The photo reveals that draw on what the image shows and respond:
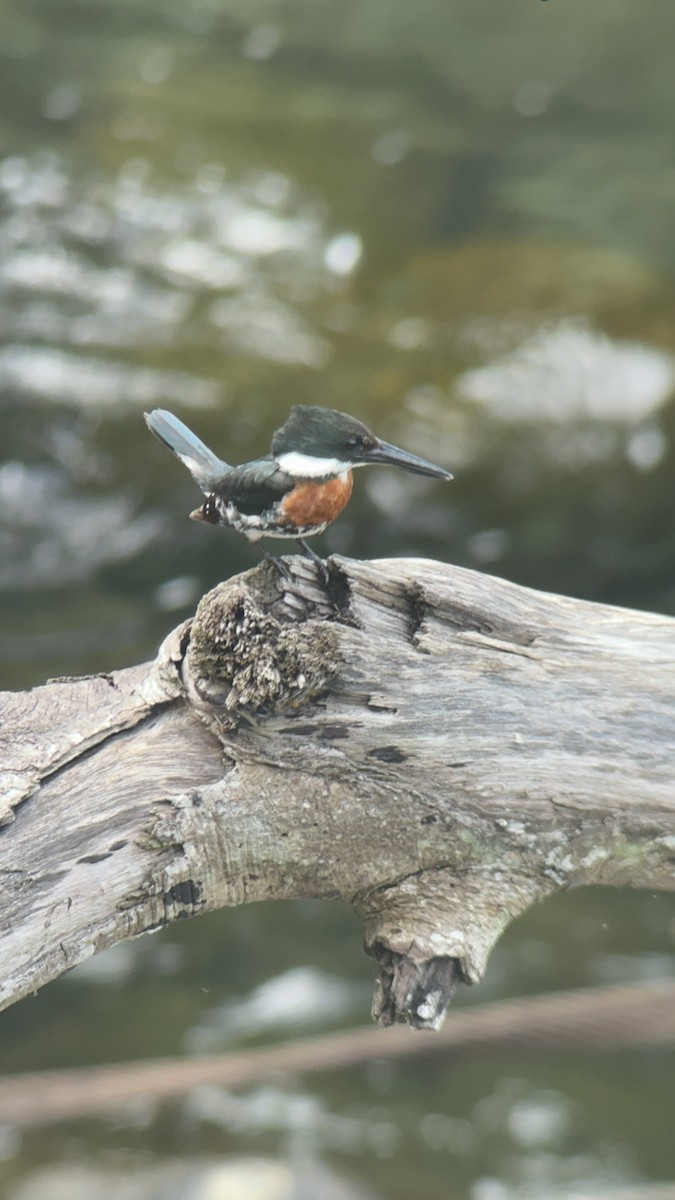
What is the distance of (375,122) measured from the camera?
25.8 ft

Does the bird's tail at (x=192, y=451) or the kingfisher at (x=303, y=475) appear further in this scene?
the bird's tail at (x=192, y=451)

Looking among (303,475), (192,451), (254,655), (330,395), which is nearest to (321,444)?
(303,475)

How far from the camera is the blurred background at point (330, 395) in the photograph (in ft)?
14.4

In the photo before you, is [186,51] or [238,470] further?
[186,51]

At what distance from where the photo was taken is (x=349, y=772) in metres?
2.27

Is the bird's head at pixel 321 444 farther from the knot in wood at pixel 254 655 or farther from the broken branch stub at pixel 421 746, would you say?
the knot in wood at pixel 254 655

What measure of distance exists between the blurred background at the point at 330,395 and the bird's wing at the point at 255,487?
2.39 m

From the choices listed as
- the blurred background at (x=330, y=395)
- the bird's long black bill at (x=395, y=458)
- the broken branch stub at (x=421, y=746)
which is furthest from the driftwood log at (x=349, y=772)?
the blurred background at (x=330, y=395)

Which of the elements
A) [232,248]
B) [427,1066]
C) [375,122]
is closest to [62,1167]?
[427,1066]

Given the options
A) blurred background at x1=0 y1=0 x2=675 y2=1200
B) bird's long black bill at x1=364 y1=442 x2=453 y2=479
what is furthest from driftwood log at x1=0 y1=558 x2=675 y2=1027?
blurred background at x1=0 y1=0 x2=675 y2=1200

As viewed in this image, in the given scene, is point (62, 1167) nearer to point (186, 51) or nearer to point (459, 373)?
point (459, 373)

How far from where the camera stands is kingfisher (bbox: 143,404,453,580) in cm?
258

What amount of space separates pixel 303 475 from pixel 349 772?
64cm

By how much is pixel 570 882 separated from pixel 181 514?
12.0 ft
